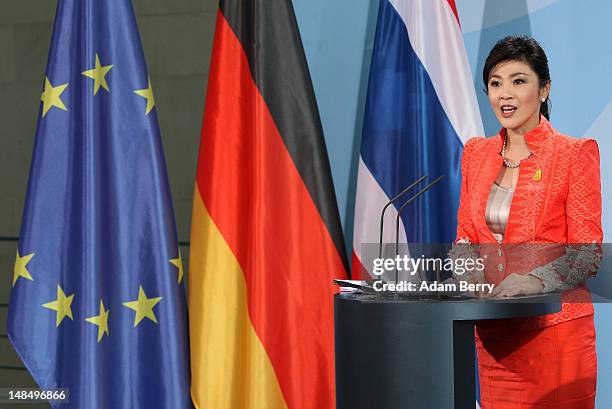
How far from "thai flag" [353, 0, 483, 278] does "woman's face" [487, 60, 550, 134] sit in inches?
31.1

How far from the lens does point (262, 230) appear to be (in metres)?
2.89

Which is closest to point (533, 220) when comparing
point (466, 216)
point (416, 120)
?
point (466, 216)

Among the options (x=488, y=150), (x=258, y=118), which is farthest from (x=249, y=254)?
(x=488, y=150)

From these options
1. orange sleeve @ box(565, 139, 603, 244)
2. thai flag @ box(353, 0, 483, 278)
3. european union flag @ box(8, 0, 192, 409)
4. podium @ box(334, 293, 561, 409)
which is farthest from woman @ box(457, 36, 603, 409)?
european union flag @ box(8, 0, 192, 409)

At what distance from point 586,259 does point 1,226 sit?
8.85ft

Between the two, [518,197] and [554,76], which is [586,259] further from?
[554,76]

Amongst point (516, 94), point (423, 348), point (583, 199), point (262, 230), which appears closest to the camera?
point (423, 348)

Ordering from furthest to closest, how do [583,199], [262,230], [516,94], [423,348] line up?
[262,230]
[516,94]
[583,199]
[423,348]

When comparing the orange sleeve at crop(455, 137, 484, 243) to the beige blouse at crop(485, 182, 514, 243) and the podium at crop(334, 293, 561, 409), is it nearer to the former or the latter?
the beige blouse at crop(485, 182, 514, 243)

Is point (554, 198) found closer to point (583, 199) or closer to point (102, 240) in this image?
point (583, 199)

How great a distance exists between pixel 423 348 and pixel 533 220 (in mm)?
595

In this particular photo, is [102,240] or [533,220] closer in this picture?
[533,220]

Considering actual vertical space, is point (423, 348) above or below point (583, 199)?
below

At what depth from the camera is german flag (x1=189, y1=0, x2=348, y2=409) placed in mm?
2887
